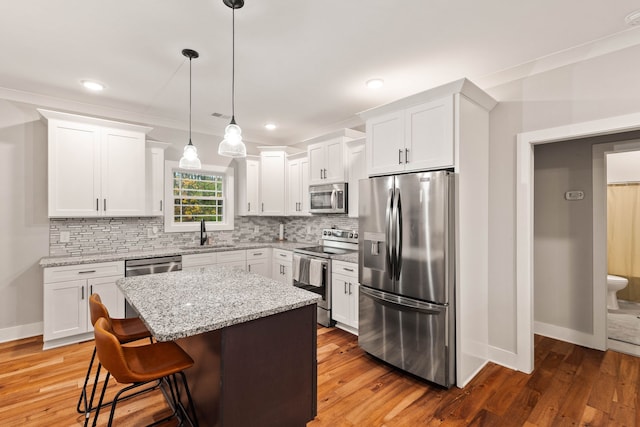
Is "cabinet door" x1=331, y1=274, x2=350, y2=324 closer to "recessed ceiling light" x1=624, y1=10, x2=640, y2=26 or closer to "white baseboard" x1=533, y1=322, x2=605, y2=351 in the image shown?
"white baseboard" x1=533, y1=322, x2=605, y2=351

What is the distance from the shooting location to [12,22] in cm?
220

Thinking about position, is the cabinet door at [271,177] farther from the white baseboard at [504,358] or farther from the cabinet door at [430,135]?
the white baseboard at [504,358]

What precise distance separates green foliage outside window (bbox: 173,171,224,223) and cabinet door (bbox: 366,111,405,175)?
3.00 meters

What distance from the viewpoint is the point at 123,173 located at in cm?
382

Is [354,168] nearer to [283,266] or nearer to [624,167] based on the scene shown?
[283,266]

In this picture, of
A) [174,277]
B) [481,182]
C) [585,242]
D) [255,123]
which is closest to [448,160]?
[481,182]

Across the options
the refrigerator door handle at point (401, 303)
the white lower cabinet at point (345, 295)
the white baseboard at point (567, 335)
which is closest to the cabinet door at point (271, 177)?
the white lower cabinet at point (345, 295)

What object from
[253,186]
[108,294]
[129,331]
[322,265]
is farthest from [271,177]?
[129,331]

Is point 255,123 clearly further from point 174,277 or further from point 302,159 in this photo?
point 174,277

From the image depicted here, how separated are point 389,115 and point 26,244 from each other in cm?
432

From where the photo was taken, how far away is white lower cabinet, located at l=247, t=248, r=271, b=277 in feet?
15.5

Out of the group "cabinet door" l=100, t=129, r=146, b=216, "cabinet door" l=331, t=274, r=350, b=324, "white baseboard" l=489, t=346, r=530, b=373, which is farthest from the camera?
"cabinet door" l=100, t=129, r=146, b=216

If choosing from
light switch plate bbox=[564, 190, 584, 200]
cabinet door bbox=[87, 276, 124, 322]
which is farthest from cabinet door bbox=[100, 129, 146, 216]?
light switch plate bbox=[564, 190, 584, 200]

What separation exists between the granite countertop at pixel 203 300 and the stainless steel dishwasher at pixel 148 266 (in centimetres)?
145
